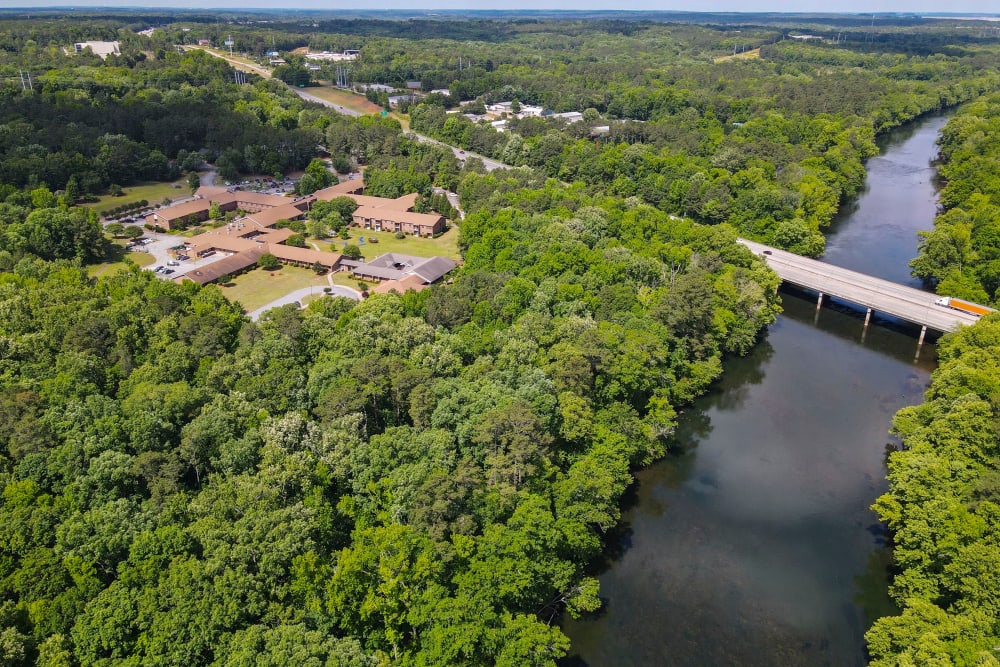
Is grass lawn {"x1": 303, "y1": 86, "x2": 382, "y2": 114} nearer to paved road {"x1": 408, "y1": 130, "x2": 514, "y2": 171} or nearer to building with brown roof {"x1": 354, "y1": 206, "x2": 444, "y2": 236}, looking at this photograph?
paved road {"x1": 408, "y1": 130, "x2": 514, "y2": 171}

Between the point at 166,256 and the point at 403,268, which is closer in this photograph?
the point at 403,268

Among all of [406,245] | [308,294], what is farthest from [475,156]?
[308,294]

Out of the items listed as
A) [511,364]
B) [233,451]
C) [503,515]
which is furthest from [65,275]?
[503,515]

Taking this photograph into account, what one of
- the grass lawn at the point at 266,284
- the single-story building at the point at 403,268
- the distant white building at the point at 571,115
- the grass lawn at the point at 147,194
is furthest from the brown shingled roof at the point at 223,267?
the distant white building at the point at 571,115

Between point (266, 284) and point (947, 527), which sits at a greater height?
point (947, 527)

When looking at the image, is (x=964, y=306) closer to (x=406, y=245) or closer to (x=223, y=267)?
(x=406, y=245)

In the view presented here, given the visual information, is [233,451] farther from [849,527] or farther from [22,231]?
[22,231]
